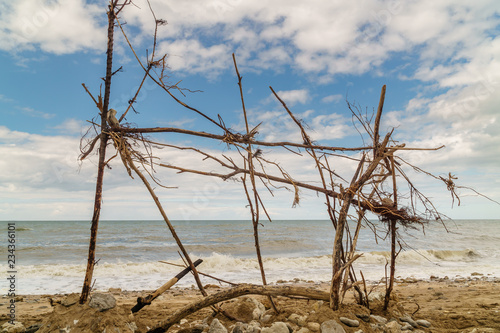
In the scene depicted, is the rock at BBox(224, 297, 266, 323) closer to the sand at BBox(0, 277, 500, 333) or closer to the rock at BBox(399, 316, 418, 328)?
the sand at BBox(0, 277, 500, 333)

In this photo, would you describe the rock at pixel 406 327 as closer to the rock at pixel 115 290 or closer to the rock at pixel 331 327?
the rock at pixel 331 327

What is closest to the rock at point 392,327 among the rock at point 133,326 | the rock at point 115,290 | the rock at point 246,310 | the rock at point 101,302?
the rock at point 246,310

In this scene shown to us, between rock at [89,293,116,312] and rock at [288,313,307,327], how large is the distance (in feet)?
6.22

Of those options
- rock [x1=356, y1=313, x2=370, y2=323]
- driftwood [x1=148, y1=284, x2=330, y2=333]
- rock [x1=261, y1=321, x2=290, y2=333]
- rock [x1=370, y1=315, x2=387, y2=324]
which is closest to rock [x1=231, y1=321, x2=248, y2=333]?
rock [x1=261, y1=321, x2=290, y2=333]

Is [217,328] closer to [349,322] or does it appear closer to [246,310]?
[246,310]

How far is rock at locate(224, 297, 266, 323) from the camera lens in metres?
3.86

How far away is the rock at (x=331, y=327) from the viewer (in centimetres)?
311

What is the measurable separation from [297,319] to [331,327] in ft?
1.47

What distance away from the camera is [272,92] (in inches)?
132

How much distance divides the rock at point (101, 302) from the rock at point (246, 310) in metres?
1.40

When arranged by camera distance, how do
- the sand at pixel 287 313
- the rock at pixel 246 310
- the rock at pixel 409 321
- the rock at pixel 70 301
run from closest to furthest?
1. the sand at pixel 287 313
2. the rock at pixel 70 301
3. the rock at pixel 246 310
4. the rock at pixel 409 321

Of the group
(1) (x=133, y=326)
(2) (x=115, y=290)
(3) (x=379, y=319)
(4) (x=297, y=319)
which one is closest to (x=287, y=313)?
(4) (x=297, y=319)

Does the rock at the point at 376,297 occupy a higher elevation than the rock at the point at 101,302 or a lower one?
lower

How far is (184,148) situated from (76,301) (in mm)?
1953
